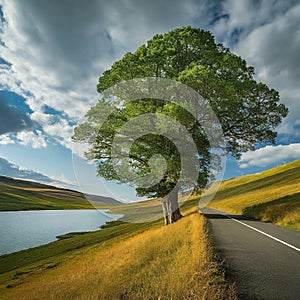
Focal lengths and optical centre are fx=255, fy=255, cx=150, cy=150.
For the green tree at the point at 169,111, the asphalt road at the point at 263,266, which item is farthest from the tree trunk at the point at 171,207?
the asphalt road at the point at 263,266

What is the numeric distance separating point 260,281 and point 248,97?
678 inches

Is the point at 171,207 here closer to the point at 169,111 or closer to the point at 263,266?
the point at 169,111

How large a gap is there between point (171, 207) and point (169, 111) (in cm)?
1125

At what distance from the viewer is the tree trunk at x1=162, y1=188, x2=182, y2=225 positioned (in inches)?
1006

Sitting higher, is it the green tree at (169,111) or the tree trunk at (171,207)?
the green tree at (169,111)

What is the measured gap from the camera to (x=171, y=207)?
26062mm

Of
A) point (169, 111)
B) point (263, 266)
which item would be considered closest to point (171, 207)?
point (169, 111)

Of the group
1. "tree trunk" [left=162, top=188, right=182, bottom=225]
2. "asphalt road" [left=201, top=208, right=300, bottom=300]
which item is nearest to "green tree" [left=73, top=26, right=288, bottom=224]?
"tree trunk" [left=162, top=188, right=182, bottom=225]

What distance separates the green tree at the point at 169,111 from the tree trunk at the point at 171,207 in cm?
38

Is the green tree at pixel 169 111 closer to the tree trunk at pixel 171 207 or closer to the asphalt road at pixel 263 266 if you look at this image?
the tree trunk at pixel 171 207

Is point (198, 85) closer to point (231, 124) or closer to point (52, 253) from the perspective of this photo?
point (231, 124)

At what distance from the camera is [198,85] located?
62.0ft

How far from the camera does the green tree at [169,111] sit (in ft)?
69.2

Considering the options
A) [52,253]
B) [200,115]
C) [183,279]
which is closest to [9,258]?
[52,253]
